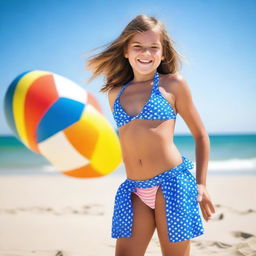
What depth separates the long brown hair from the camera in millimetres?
2607

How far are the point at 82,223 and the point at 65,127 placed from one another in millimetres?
3609

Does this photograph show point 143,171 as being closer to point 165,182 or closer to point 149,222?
point 165,182

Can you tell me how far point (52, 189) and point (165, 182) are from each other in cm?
668

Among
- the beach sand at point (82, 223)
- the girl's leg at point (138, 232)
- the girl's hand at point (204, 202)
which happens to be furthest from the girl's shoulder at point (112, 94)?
the beach sand at point (82, 223)

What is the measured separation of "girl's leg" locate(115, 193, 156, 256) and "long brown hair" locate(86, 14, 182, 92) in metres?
0.98

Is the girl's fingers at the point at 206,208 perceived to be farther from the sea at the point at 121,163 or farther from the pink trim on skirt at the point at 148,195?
the sea at the point at 121,163

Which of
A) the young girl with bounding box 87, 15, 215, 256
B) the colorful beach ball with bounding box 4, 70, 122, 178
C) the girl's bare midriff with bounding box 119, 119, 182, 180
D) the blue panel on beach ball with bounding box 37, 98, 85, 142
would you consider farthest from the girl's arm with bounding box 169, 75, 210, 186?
the blue panel on beach ball with bounding box 37, 98, 85, 142

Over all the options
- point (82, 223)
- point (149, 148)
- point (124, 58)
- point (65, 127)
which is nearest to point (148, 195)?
point (149, 148)

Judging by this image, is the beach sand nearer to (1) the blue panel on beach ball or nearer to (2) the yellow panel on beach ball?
(2) the yellow panel on beach ball

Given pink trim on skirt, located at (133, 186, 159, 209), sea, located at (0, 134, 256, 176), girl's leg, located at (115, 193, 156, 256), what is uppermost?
pink trim on skirt, located at (133, 186, 159, 209)

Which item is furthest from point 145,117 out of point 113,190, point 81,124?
point 113,190

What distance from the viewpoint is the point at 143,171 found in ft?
7.69

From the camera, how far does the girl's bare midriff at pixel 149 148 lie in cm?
231

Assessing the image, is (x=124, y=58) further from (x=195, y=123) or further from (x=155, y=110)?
(x=195, y=123)
